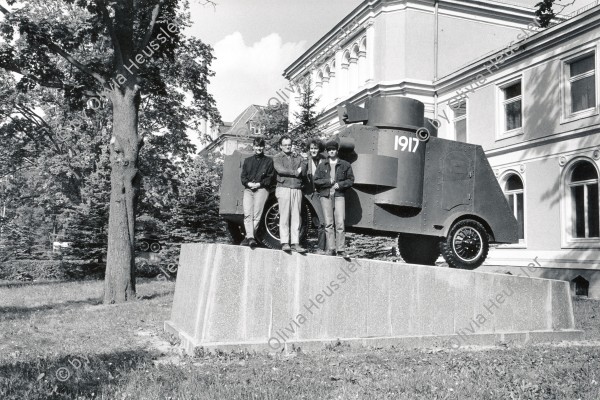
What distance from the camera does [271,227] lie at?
29.6 feet

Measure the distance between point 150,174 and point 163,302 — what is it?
1776 centimetres

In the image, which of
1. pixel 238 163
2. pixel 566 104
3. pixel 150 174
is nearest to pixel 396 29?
pixel 566 104

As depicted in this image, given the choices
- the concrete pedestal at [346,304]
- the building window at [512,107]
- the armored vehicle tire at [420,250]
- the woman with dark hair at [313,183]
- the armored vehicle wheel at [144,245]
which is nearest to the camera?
the concrete pedestal at [346,304]

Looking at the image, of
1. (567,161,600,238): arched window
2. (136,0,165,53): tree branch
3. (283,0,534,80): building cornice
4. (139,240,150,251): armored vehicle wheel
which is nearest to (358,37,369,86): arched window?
(283,0,534,80): building cornice

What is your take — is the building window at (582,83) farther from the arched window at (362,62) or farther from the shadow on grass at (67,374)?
the shadow on grass at (67,374)

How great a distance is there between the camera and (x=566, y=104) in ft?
67.7

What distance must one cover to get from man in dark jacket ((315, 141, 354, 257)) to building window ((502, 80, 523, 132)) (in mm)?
16400

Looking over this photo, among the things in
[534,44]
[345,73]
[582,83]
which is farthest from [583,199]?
[345,73]

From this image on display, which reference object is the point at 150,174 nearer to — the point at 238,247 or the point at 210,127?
the point at 210,127

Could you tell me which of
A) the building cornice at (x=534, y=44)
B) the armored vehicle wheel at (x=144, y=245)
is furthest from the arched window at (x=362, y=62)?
the armored vehicle wheel at (x=144, y=245)

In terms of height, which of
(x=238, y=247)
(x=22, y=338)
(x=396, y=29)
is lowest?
(x=22, y=338)

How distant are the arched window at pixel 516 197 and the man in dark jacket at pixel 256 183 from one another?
1608 centimetres

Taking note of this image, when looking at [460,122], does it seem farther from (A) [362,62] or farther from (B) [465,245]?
(B) [465,245]

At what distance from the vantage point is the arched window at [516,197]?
22.7 meters
